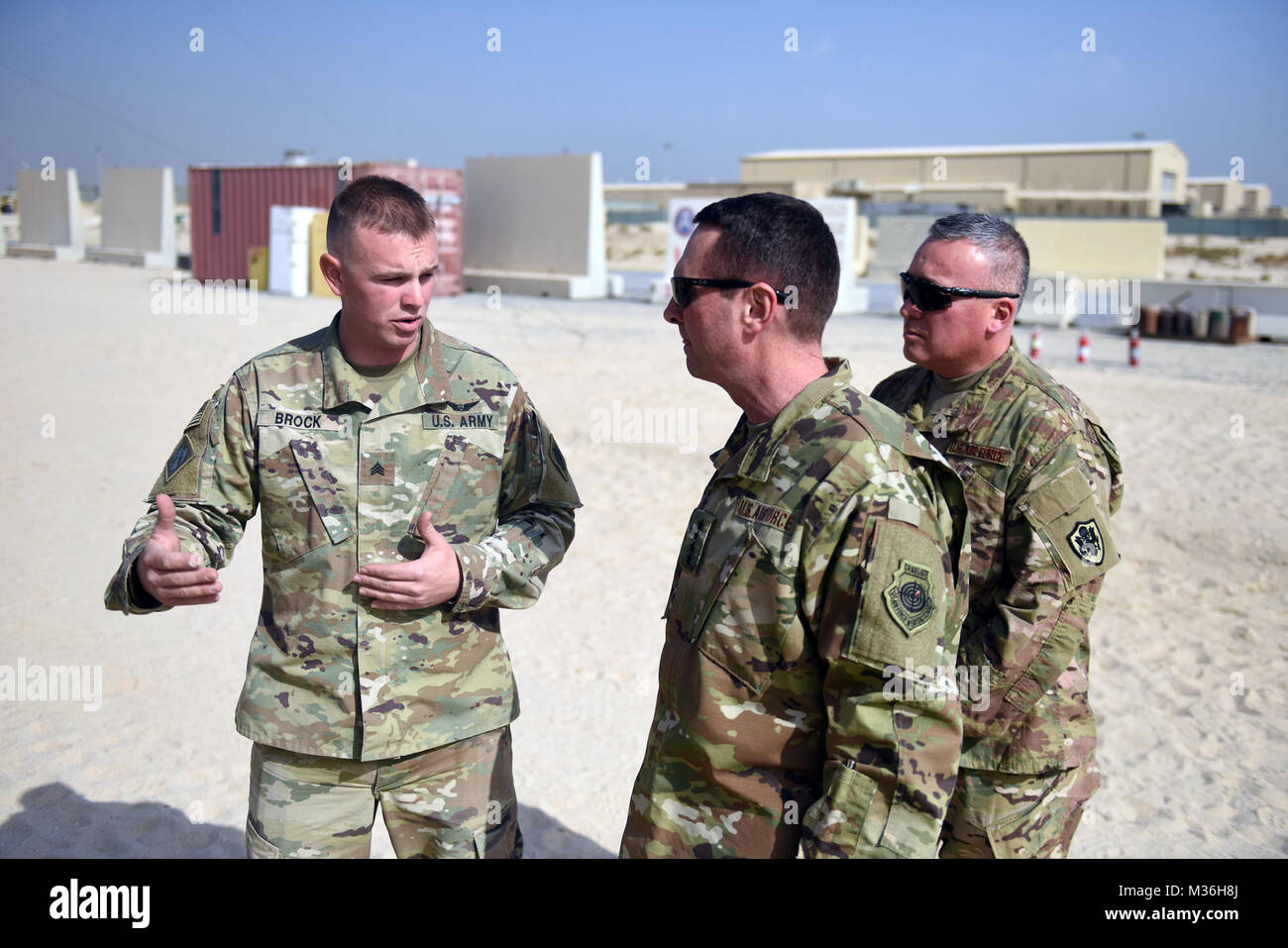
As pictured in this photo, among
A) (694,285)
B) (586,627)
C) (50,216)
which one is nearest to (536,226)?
(50,216)

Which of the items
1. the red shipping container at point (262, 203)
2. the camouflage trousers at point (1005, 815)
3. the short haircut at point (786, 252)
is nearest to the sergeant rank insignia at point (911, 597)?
the short haircut at point (786, 252)

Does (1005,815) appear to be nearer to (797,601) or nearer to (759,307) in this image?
(797,601)

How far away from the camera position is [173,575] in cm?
218

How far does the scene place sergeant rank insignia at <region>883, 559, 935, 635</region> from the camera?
168 centimetres

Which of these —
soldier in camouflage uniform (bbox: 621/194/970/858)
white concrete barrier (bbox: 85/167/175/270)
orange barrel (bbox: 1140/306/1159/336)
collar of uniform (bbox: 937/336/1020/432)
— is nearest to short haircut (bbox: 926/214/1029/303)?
collar of uniform (bbox: 937/336/1020/432)

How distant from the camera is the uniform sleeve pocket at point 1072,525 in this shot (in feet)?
8.42

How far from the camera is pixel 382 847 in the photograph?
13.5 feet

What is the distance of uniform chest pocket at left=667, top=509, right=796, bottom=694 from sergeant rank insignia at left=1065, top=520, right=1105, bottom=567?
1136 millimetres

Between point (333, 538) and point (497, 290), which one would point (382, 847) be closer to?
point (333, 538)

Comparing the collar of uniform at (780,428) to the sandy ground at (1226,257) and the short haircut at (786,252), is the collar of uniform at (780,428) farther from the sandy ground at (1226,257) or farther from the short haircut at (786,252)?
the sandy ground at (1226,257)

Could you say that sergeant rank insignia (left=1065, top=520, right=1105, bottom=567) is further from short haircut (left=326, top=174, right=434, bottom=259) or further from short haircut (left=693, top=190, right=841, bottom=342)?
short haircut (left=326, top=174, right=434, bottom=259)

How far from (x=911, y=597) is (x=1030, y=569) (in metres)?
1.01
